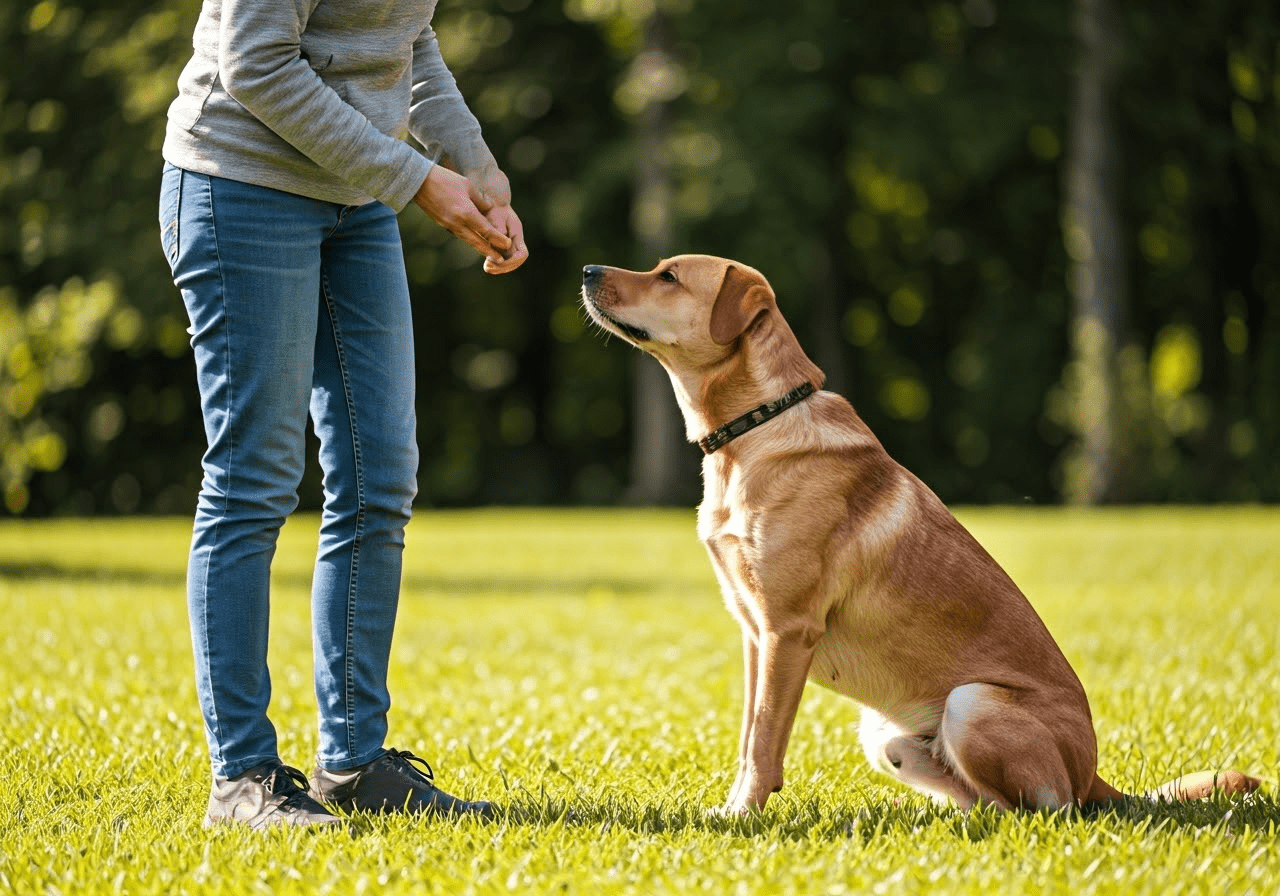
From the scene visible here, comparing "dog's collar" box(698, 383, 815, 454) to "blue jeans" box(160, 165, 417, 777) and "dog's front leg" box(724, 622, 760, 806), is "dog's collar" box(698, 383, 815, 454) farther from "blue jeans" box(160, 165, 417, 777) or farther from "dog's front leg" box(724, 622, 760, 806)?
"blue jeans" box(160, 165, 417, 777)

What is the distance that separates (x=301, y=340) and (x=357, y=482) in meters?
0.41

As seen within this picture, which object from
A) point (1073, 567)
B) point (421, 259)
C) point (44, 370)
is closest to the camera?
point (44, 370)

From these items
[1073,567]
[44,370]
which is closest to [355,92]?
[44,370]

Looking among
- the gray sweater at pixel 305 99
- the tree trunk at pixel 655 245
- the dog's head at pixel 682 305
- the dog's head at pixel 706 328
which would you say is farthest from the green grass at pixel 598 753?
the tree trunk at pixel 655 245

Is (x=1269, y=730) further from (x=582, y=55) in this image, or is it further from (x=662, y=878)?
(x=582, y=55)

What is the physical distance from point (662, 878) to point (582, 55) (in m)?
24.0

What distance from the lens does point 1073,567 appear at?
40.6 ft

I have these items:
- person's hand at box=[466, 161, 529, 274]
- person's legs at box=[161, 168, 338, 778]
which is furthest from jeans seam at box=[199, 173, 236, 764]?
person's hand at box=[466, 161, 529, 274]

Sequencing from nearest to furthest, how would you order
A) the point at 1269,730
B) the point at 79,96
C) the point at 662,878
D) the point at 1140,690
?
the point at 662,878 → the point at 1269,730 → the point at 1140,690 → the point at 79,96

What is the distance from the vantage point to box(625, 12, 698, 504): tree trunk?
73.2ft

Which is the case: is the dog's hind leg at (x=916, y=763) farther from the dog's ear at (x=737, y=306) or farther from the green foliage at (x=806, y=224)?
the green foliage at (x=806, y=224)

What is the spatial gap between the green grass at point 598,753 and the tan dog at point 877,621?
0.15m

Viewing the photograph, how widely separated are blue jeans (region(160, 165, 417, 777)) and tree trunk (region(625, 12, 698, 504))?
18394mm

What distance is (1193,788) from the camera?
386 centimetres
